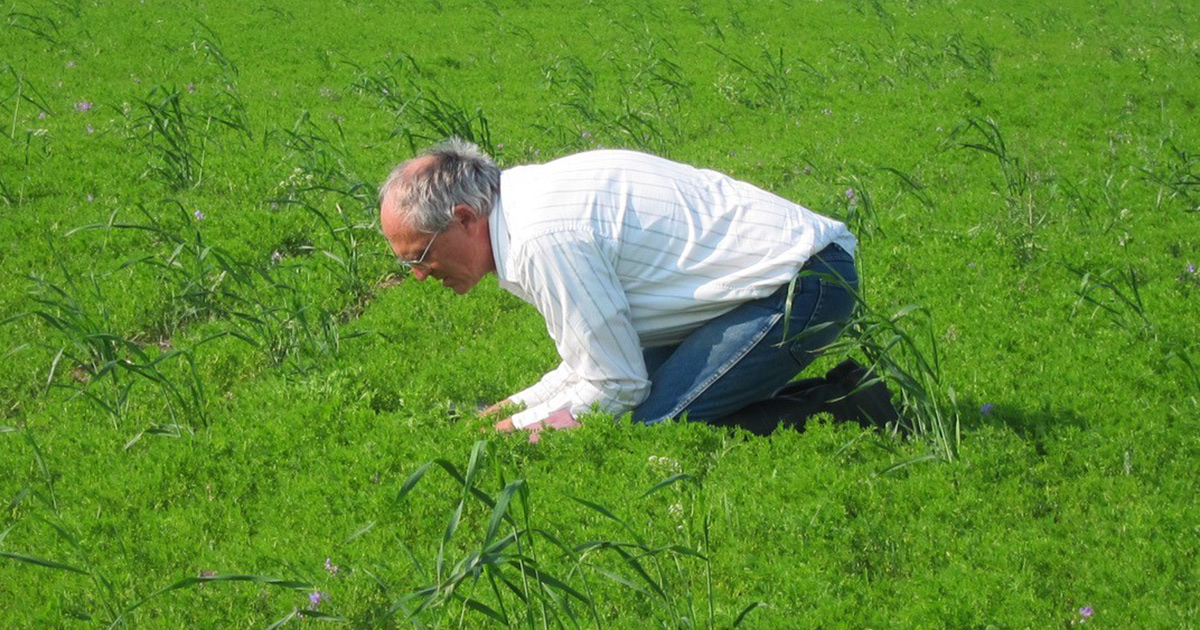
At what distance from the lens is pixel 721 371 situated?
16.3 feet

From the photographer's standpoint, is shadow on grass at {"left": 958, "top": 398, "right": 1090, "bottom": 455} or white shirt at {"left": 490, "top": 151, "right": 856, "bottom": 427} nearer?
white shirt at {"left": 490, "top": 151, "right": 856, "bottom": 427}

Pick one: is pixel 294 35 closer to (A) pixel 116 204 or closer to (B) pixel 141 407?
(A) pixel 116 204

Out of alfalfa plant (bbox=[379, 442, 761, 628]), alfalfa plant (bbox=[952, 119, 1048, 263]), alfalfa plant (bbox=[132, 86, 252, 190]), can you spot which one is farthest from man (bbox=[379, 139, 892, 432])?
alfalfa plant (bbox=[132, 86, 252, 190])

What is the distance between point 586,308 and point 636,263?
0.95 feet

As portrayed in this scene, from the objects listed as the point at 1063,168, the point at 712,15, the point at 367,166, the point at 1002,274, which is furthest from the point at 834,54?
the point at 1002,274

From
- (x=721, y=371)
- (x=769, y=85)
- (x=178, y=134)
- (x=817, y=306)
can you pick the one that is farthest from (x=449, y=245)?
(x=769, y=85)

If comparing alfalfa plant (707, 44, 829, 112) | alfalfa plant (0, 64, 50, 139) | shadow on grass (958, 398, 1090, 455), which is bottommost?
alfalfa plant (707, 44, 829, 112)

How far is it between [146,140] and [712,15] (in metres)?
8.18

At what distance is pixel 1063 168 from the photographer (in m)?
9.23

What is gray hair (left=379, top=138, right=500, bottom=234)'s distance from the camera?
467cm

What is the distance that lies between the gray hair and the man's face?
0.03 meters

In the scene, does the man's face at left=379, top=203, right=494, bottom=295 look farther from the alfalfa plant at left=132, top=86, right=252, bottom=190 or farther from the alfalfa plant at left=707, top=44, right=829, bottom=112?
the alfalfa plant at left=707, top=44, right=829, bottom=112

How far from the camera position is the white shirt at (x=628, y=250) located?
4629 mm

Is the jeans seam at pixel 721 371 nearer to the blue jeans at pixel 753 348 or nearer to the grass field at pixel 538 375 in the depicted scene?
the blue jeans at pixel 753 348
